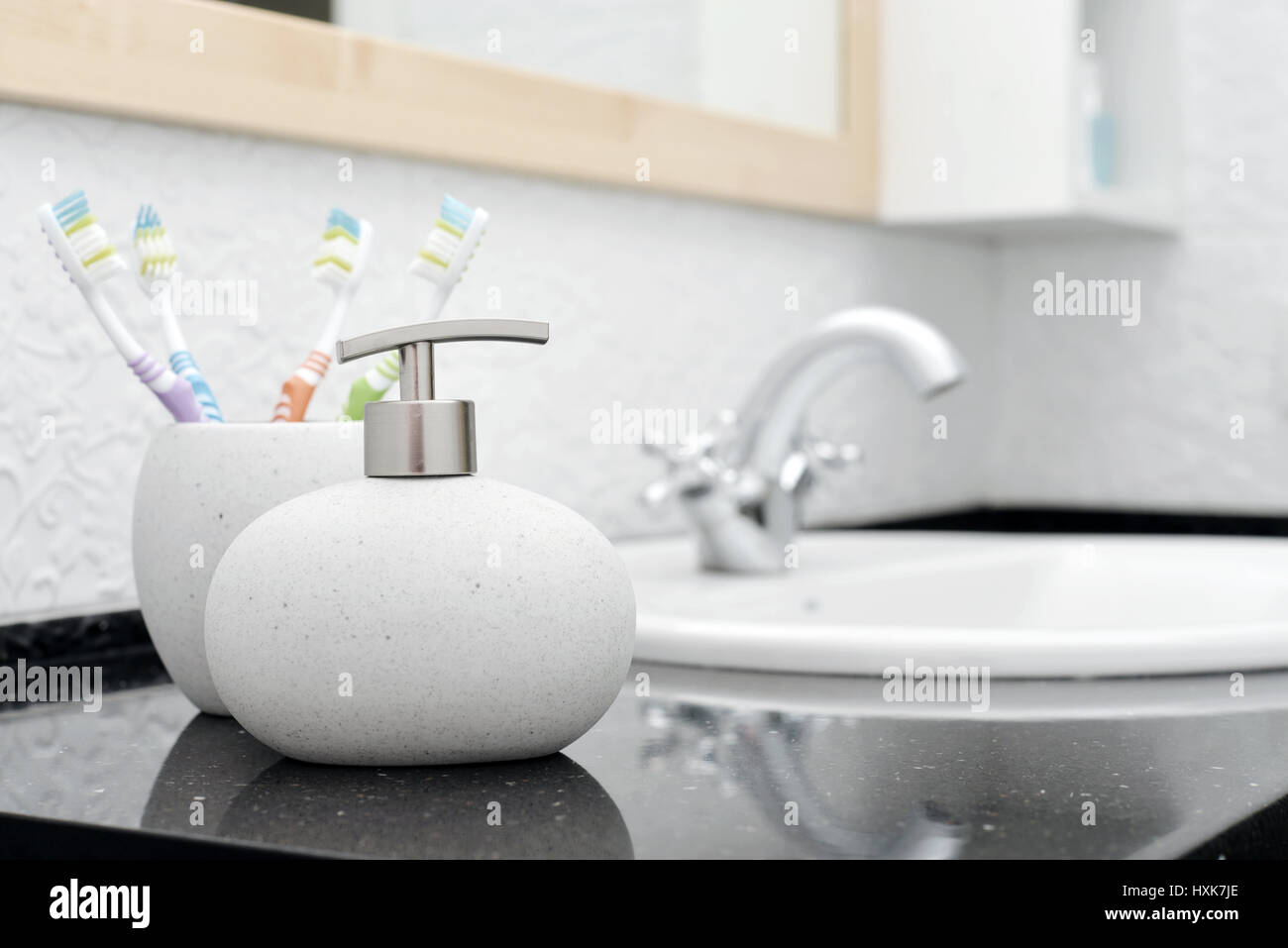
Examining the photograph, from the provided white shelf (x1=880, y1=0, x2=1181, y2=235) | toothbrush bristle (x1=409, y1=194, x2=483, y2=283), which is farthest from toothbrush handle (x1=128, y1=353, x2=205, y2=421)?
white shelf (x1=880, y1=0, x2=1181, y2=235)

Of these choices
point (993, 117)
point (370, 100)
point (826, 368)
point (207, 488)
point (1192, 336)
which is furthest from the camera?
point (1192, 336)

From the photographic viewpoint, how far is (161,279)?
0.59m

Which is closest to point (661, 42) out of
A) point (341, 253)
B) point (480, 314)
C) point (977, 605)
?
point (480, 314)

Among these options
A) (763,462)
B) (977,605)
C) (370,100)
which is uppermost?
(370,100)

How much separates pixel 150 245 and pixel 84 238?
4 cm

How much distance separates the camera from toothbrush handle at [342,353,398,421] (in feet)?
1.95

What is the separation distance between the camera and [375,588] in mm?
466

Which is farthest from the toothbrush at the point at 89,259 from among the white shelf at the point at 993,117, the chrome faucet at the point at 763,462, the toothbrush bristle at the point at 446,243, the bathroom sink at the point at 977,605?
the white shelf at the point at 993,117

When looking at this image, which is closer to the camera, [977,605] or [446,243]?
[446,243]

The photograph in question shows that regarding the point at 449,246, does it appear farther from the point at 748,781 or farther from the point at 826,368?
the point at 826,368

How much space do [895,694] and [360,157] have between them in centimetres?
48

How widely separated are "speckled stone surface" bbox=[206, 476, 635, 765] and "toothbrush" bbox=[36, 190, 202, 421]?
0.11m
